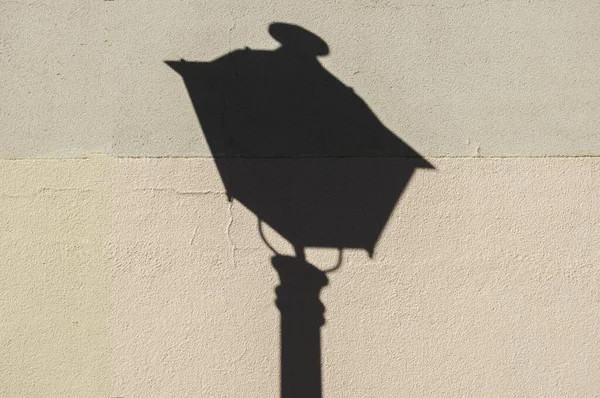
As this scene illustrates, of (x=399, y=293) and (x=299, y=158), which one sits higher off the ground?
(x=299, y=158)

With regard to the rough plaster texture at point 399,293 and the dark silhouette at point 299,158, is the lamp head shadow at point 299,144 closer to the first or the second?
the dark silhouette at point 299,158

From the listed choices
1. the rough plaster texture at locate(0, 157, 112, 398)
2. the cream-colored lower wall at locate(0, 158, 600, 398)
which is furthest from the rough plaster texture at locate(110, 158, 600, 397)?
the rough plaster texture at locate(0, 157, 112, 398)

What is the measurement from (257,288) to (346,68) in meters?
1.33

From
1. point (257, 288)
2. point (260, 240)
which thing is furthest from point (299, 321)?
point (260, 240)

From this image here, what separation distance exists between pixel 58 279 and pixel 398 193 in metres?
1.94

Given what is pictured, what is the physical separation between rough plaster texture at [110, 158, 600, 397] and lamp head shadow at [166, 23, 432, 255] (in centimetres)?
13

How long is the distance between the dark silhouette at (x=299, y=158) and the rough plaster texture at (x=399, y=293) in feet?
0.28

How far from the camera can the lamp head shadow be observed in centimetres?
252

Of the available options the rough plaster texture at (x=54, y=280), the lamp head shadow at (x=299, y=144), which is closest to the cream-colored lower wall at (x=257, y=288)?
the rough plaster texture at (x=54, y=280)

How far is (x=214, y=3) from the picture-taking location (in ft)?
8.44

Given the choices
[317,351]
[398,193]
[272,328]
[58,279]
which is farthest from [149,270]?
[398,193]

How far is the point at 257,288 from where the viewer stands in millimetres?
2516

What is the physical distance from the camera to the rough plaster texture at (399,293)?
250cm

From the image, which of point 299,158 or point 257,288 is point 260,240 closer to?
point 257,288
